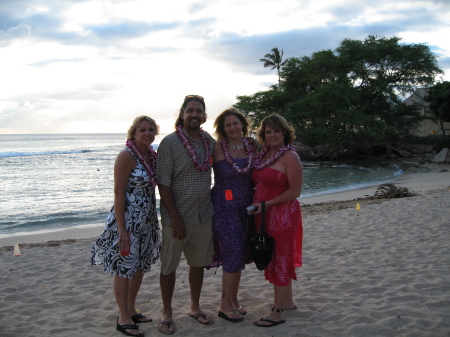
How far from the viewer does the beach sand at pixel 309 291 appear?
358 cm

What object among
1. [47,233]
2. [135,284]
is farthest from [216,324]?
[47,233]

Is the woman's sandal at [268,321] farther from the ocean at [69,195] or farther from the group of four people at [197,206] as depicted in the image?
the ocean at [69,195]

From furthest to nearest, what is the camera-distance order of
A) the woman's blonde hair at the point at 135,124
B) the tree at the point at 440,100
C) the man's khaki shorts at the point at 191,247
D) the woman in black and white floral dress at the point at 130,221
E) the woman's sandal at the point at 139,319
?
the tree at the point at 440,100 < the woman's sandal at the point at 139,319 < the woman's blonde hair at the point at 135,124 < the man's khaki shorts at the point at 191,247 < the woman in black and white floral dress at the point at 130,221

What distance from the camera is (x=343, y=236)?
7.08 metres

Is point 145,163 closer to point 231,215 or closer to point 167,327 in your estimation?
point 231,215

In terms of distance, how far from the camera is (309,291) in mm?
4480

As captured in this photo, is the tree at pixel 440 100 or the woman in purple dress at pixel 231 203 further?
the tree at pixel 440 100

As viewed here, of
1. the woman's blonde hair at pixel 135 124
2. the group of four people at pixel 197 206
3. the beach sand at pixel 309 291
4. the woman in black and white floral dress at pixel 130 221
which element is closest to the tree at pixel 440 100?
the beach sand at pixel 309 291

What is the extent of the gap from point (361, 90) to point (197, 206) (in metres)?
29.1

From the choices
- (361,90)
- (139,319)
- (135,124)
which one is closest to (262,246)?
(139,319)

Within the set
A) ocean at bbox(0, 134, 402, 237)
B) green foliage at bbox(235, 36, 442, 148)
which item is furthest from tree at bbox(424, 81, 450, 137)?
ocean at bbox(0, 134, 402, 237)

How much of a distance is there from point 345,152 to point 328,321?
30922 millimetres

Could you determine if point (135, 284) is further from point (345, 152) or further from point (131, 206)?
point (345, 152)

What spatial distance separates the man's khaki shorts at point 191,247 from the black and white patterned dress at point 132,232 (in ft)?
0.62
